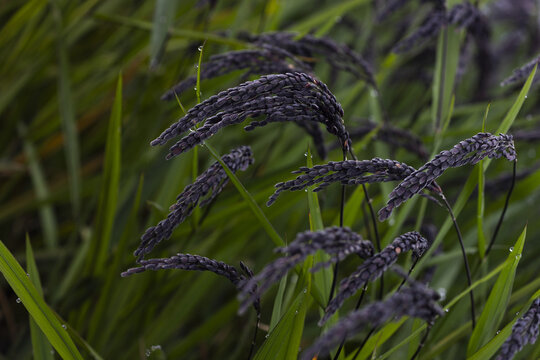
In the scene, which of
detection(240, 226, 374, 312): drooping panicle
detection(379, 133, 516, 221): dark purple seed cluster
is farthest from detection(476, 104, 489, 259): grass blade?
detection(240, 226, 374, 312): drooping panicle

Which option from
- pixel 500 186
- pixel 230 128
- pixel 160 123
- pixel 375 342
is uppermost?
pixel 160 123

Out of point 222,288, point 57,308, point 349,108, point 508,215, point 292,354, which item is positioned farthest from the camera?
point 349,108

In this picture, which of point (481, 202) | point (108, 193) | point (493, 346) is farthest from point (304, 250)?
point (108, 193)

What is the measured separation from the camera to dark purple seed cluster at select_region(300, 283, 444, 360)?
21.4 inches

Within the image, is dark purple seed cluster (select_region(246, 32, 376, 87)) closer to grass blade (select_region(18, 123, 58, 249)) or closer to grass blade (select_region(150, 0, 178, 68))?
grass blade (select_region(150, 0, 178, 68))

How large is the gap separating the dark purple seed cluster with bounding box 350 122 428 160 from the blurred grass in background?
0.13 meters

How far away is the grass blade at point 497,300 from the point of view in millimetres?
934

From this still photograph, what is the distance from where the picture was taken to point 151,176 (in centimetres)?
158

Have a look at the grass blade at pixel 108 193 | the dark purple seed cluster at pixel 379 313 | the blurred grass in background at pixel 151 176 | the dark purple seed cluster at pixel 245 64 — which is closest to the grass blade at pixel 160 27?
the blurred grass in background at pixel 151 176

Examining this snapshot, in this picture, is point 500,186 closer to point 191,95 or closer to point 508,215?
point 508,215

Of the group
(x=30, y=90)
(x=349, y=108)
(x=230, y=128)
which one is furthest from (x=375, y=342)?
(x=30, y=90)

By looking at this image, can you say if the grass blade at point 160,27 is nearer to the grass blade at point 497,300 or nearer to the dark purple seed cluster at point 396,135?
the dark purple seed cluster at point 396,135

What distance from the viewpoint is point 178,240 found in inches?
55.1

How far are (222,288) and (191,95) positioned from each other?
683mm
